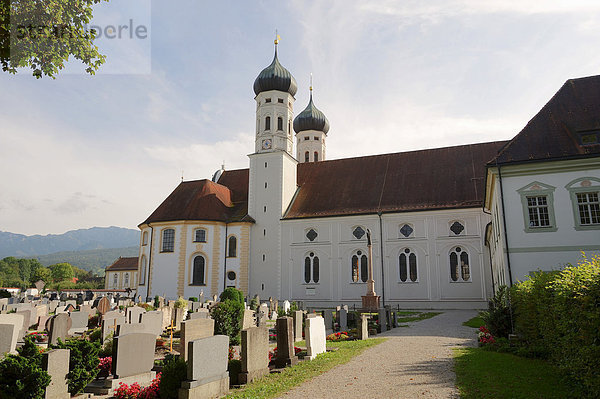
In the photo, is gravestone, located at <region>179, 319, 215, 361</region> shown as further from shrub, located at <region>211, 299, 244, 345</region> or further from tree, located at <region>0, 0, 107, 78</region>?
tree, located at <region>0, 0, 107, 78</region>

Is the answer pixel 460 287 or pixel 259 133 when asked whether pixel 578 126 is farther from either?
pixel 259 133

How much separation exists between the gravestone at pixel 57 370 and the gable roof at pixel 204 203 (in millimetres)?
28793

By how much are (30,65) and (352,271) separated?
88.3ft

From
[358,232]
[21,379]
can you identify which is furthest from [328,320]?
[358,232]

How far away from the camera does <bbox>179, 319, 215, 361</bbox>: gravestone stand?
969cm

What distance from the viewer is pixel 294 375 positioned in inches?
372

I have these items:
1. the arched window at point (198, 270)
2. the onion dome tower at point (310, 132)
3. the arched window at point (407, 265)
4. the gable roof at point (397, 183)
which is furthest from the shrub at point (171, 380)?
the onion dome tower at point (310, 132)

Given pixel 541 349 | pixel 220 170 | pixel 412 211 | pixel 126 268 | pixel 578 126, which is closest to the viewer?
pixel 541 349

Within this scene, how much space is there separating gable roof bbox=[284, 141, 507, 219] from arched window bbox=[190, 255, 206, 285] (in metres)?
8.03

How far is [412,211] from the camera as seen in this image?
32188 mm

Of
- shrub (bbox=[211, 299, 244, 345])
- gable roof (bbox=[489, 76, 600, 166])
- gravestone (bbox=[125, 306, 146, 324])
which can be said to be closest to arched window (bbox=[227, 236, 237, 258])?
gravestone (bbox=[125, 306, 146, 324])

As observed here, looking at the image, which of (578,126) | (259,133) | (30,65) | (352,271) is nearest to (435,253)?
(352,271)

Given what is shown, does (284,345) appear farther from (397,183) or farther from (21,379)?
(397,183)

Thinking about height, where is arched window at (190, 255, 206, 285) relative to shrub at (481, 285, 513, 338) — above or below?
above
